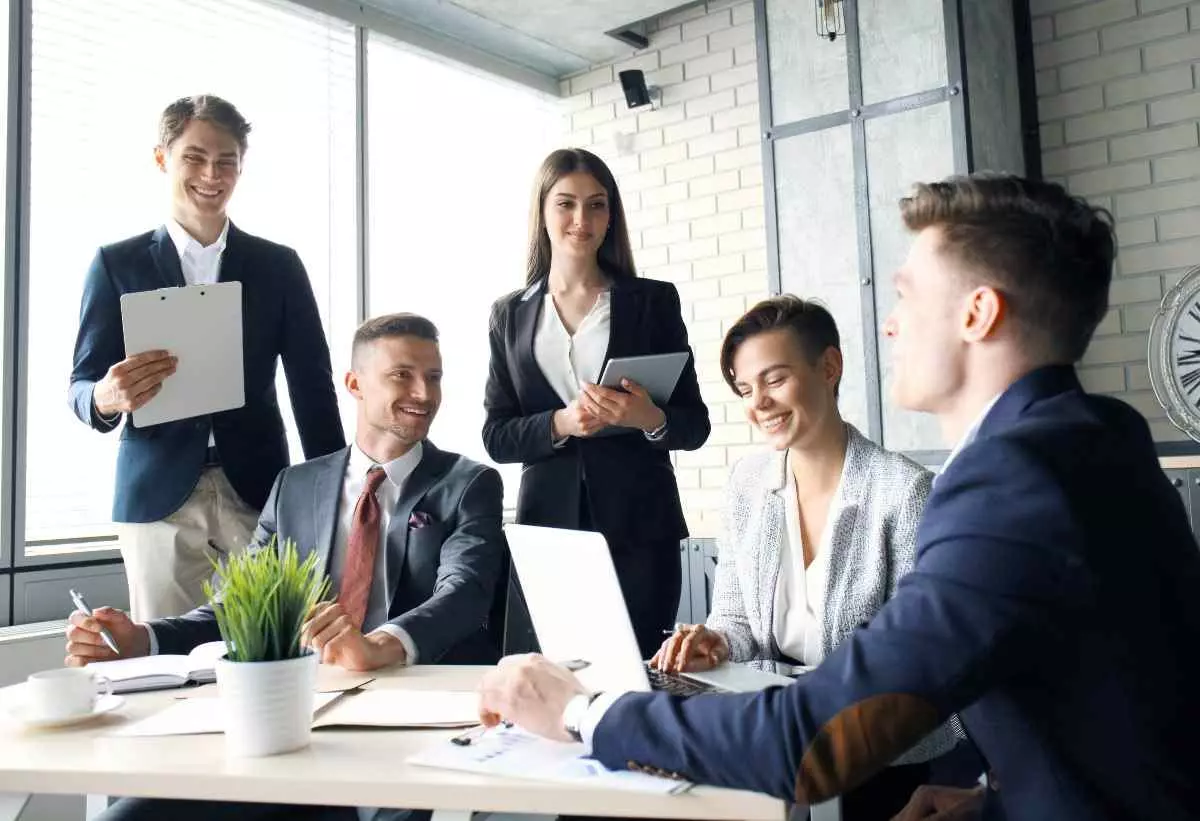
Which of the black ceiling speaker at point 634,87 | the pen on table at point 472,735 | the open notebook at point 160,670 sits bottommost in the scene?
the pen on table at point 472,735

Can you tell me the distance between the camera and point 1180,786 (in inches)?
36.9

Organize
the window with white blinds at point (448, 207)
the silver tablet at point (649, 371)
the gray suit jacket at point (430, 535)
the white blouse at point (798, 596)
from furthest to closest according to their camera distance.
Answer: the window with white blinds at point (448, 207), the silver tablet at point (649, 371), the gray suit jacket at point (430, 535), the white blouse at point (798, 596)

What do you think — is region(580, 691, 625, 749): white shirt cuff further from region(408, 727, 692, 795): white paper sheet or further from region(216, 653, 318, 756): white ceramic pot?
region(216, 653, 318, 756): white ceramic pot

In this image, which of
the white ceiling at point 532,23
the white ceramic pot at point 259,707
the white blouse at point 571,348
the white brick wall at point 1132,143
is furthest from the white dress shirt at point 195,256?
the white brick wall at point 1132,143

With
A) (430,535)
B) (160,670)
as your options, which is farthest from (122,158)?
(160,670)

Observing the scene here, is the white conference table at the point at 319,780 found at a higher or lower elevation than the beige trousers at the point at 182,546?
lower

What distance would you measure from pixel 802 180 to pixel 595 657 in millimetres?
3112

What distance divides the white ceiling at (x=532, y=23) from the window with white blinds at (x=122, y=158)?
0.57 metres

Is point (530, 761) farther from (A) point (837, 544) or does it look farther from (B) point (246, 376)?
(B) point (246, 376)

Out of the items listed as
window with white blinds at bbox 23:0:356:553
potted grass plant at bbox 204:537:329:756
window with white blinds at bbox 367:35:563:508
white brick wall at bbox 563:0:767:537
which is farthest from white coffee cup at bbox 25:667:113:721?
white brick wall at bbox 563:0:767:537

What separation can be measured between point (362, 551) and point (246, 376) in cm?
75

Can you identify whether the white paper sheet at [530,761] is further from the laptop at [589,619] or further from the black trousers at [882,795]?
the black trousers at [882,795]

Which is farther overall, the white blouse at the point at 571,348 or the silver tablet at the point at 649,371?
the white blouse at the point at 571,348

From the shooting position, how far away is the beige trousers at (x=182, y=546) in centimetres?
239
